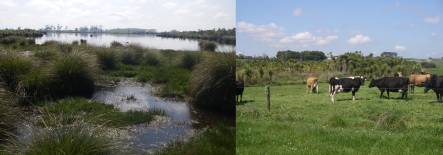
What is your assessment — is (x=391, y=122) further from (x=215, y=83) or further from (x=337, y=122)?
(x=215, y=83)

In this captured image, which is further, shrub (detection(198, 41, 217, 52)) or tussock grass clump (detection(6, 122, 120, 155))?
shrub (detection(198, 41, 217, 52))

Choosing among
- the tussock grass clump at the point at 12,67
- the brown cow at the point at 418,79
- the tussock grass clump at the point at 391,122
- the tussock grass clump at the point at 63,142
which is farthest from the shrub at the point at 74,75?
the brown cow at the point at 418,79

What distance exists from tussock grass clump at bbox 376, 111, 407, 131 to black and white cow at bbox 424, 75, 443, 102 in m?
2.11

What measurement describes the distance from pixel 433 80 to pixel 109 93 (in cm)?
663

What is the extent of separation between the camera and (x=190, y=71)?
5438mm

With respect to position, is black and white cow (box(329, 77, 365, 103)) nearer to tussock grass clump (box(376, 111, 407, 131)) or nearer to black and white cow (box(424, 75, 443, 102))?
black and white cow (box(424, 75, 443, 102))

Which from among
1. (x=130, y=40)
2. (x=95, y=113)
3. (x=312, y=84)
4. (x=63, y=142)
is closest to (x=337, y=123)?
(x=312, y=84)

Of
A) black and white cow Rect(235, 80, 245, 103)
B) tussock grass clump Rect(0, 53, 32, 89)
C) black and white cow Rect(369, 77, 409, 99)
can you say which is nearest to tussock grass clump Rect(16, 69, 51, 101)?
tussock grass clump Rect(0, 53, 32, 89)

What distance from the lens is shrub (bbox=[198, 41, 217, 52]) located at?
538 centimetres

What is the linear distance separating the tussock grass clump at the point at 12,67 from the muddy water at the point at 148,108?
66cm

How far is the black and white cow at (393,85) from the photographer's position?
991cm

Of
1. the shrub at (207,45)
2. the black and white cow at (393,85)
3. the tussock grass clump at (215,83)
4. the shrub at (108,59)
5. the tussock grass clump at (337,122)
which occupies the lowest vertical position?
the tussock grass clump at (337,122)

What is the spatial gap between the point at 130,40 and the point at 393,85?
636 centimetres

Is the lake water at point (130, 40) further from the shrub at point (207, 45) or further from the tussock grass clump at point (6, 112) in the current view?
the tussock grass clump at point (6, 112)
